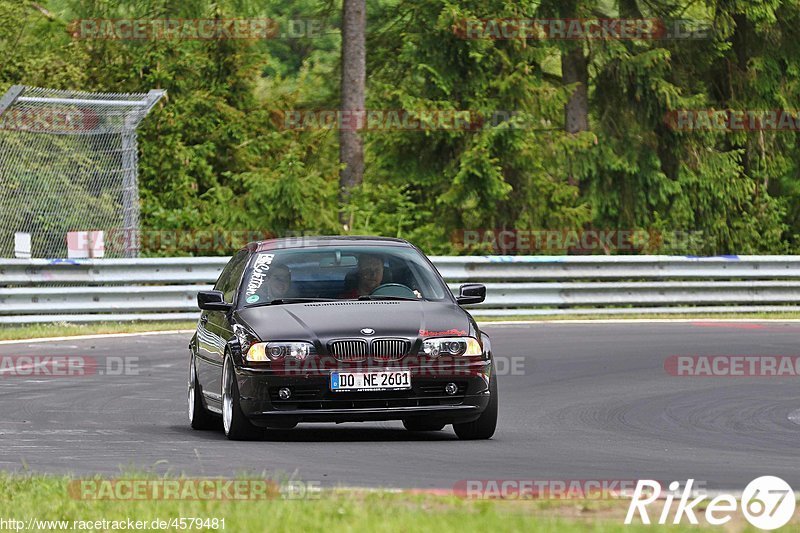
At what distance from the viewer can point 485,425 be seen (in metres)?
11.2

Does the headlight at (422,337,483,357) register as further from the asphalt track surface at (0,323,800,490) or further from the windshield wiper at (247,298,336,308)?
the windshield wiper at (247,298,336,308)

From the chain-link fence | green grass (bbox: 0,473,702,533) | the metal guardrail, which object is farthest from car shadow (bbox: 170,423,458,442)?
the chain-link fence

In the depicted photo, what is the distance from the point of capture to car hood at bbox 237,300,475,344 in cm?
1084

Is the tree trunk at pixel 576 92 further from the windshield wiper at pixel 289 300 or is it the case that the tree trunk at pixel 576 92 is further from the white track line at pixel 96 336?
the windshield wiper at pixel 289 300

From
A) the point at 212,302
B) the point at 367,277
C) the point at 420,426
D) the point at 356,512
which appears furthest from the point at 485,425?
the point at 356,512

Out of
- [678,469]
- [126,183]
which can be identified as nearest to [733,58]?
[126,183]

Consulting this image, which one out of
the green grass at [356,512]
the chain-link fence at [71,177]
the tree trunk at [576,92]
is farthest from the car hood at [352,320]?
the tree trunk at [576,92]

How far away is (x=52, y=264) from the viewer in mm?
23062

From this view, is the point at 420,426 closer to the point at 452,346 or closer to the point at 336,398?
the point at 452,346

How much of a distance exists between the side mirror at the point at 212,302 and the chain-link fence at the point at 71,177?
11.7 m

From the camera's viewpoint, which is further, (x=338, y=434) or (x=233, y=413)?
(x=338, y=434)

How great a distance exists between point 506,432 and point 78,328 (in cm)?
1175

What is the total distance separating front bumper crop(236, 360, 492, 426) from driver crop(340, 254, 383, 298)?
1202 mm

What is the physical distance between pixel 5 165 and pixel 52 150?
1817mm
